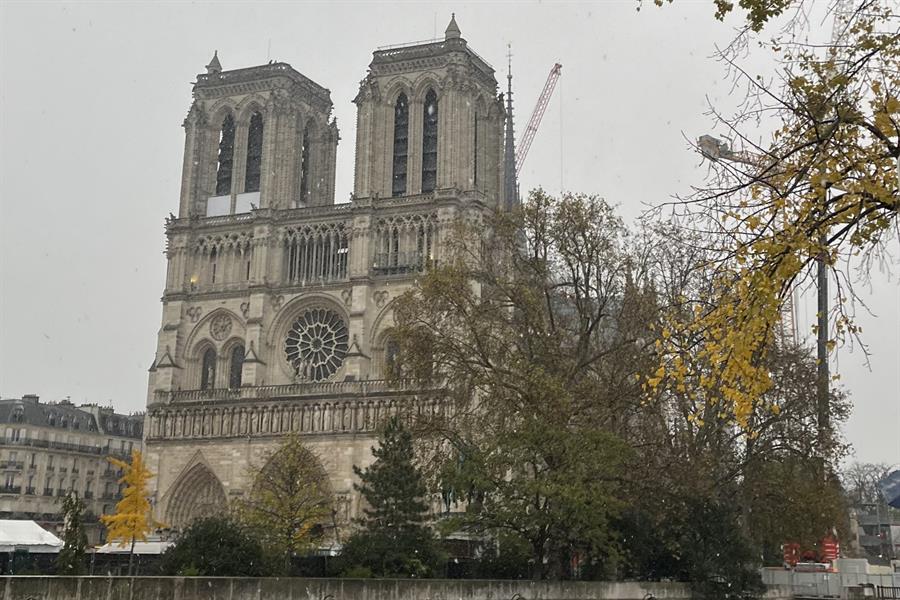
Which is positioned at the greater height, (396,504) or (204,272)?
(204,272)

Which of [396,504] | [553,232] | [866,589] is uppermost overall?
[553,232]

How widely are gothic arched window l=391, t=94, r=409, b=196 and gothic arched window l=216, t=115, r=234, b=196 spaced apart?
924 cm

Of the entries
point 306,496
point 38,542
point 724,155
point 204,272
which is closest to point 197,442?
point 204,272

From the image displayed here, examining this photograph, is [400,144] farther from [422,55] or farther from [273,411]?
[273,411]

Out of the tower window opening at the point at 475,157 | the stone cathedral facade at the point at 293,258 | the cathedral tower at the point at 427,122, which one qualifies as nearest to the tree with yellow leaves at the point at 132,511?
the stone cathedral facade at the point at 293,258

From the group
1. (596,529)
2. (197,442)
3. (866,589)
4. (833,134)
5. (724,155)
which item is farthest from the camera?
(197,442)

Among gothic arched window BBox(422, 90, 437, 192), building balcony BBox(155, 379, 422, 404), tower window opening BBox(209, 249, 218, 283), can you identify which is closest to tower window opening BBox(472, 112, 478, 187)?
gothic arched window BBox(422, 90, 437, 192)

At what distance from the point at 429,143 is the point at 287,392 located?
14.3m

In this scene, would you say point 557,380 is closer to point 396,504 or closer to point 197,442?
point 396,504

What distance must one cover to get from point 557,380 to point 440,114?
2962 centimetres

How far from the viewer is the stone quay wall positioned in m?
14.9

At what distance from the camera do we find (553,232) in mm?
29953

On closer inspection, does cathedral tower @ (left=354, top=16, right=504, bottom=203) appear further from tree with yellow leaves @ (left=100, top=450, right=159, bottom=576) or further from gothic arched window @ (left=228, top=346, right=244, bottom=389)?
tree with yellow leaves @ (left=100, top=450, right=159, bottom=576)

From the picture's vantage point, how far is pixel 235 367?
5491 centimetres
